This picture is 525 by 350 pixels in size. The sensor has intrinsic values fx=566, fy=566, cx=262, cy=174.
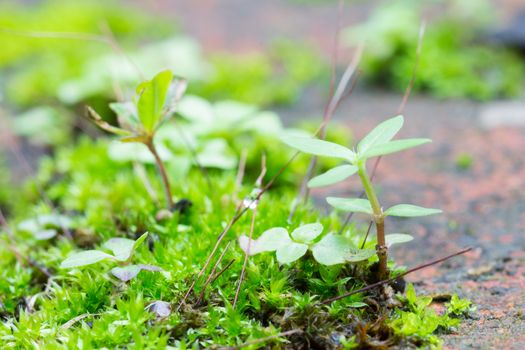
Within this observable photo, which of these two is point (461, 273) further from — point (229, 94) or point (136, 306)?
point (229, 94)

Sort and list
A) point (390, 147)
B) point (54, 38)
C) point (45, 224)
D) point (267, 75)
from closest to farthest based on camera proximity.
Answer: point (390, 147), point (45, 224), point (267, 75), point (54, 38)

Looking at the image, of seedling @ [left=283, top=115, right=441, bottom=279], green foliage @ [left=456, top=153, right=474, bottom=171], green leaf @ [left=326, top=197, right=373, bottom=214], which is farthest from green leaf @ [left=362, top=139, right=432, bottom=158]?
green foliage @ [left=456, top=153, right=474, bottom=171]

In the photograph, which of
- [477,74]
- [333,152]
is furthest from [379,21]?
[333,152]

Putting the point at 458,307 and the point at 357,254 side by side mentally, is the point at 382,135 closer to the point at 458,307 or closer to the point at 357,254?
the point at 357,254

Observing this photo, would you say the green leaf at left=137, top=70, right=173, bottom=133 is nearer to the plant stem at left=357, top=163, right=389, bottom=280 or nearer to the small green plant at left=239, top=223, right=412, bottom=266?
the small green plant at left=239, top=223, right=412, bottom=266

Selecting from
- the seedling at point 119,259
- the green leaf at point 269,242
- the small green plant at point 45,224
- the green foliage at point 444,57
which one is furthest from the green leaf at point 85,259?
the green foliage at point 444,57

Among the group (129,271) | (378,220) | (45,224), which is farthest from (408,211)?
(45,224)
